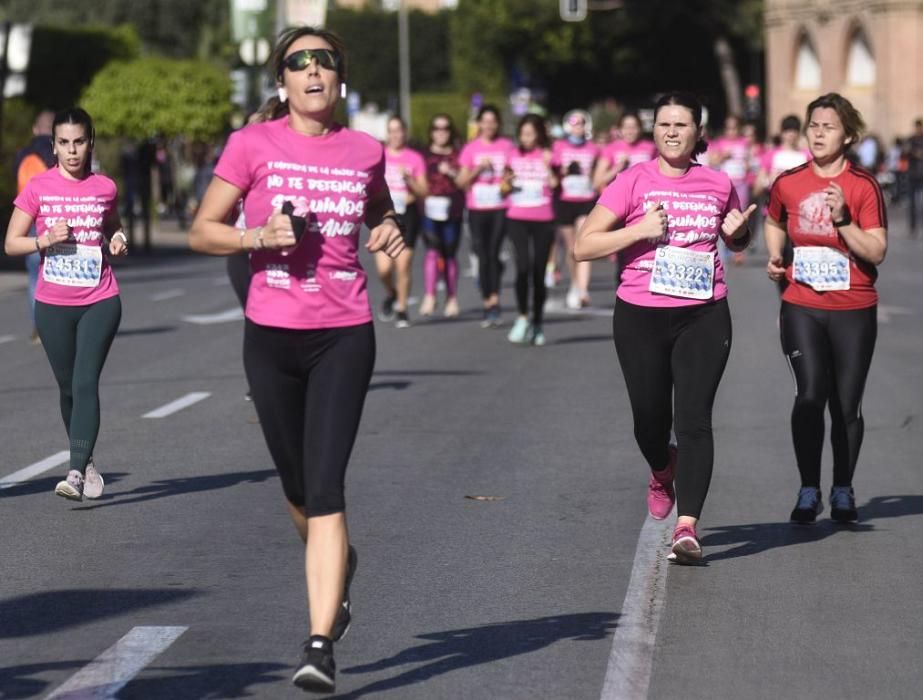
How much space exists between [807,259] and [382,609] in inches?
105

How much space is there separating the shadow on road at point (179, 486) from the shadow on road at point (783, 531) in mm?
2438

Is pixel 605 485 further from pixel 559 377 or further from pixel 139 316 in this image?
pixel 139 316

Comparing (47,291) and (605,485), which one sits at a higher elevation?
(47,291)

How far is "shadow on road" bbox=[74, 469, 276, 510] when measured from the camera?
925cm

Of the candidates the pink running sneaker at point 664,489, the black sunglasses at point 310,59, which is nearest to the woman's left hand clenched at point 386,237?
the black sunglasses at point 310,59

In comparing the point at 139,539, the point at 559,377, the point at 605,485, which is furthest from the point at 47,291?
the point at 559,377

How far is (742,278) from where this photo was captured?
82.4 feet

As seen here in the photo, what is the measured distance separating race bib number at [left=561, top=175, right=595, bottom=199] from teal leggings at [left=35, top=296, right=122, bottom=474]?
11946 millimetres

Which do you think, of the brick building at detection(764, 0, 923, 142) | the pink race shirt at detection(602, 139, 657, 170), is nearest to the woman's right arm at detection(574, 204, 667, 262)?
the pink race shirt at detection(602, 139, 657, 170)

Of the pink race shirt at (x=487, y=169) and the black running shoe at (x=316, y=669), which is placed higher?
the pink race shirt at (x=487, y=169)

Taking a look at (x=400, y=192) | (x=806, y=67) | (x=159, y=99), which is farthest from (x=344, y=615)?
(x=806, y=67)

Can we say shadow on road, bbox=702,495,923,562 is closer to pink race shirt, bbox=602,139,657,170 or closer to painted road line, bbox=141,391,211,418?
painted road line, bbox=141,391,211,418

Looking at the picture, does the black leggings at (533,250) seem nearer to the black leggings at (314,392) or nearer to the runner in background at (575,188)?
the runner in background at (575,188)

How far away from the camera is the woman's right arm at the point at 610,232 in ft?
24.1
